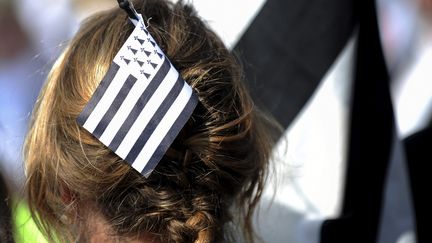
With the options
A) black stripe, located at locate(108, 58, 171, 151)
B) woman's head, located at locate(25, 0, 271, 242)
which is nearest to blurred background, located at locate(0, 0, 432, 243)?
woman's head, located at locate(25, 0, 271, 242)

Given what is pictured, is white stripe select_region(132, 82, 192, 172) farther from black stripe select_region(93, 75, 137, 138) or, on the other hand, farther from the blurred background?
the blurred background

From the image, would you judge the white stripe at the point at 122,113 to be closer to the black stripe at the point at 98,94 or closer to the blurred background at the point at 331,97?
the black stripe at the point at 98,94

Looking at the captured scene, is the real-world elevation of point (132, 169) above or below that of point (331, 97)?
below

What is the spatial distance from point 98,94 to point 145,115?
67 millimetres

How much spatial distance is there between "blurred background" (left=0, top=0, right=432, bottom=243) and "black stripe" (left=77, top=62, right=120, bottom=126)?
44cm

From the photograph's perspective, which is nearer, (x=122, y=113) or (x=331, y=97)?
(x=122, y=113)

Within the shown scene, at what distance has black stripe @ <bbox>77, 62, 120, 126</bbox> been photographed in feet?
2.77

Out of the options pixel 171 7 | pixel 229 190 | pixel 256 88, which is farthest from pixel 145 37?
pixel 256 88

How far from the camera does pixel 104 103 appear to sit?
84 cm

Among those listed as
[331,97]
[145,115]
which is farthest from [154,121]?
[331,97]

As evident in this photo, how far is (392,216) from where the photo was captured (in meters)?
1.32

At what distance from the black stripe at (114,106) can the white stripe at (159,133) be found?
58 mm

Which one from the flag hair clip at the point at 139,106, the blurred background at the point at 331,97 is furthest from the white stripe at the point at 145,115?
the blurred background at the point at 331,97

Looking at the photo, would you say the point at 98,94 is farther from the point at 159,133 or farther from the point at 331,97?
the point at 331,97
